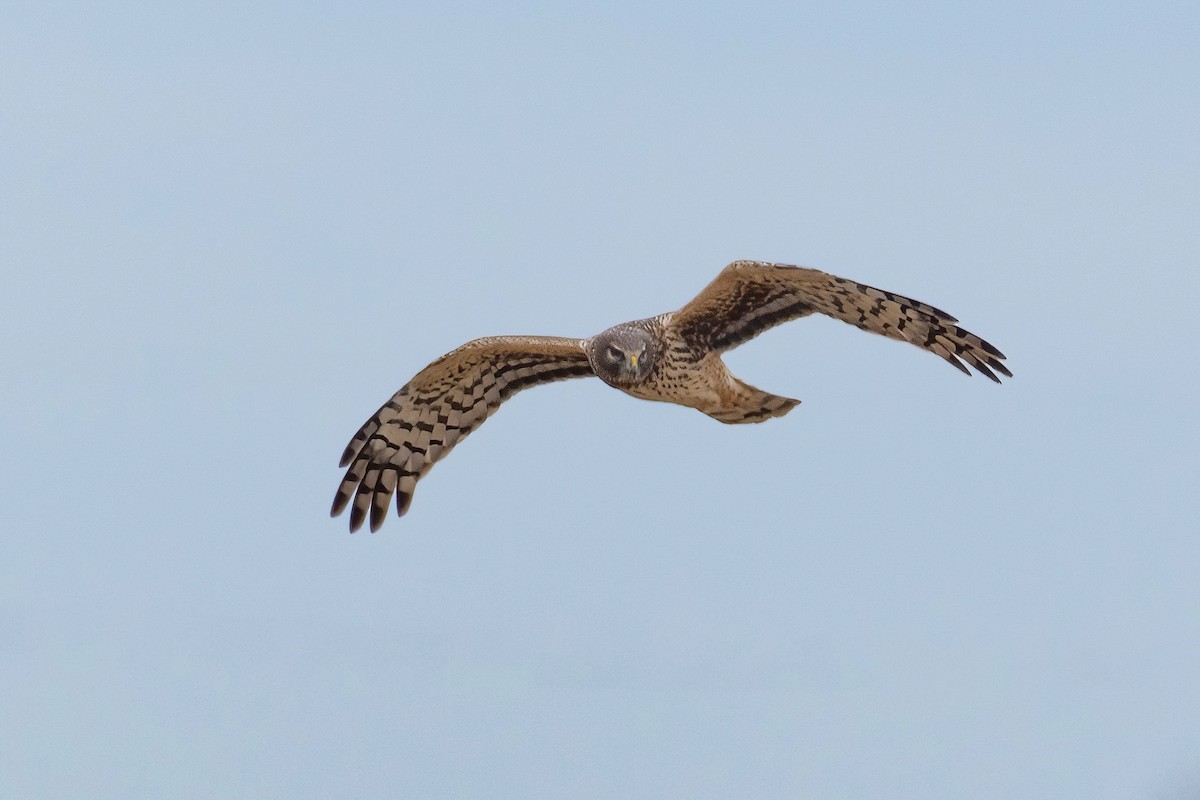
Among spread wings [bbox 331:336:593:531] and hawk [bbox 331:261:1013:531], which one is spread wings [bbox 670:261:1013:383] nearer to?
hawk [bbox 331:261:1013:531]

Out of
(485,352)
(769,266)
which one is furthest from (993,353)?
(485,352)

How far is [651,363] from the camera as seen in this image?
13.1m

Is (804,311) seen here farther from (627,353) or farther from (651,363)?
(627,353)

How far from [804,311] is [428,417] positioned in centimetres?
330

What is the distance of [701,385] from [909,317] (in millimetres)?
1675

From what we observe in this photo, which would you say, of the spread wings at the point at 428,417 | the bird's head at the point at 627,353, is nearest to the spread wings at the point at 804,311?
the bird's head at the point at 627,353

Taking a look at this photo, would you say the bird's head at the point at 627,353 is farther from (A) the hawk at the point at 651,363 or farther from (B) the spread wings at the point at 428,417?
(B) the spread wings at the point at 428,417

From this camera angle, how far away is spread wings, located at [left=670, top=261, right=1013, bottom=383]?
485 inches

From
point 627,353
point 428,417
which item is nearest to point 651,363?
point 627,353

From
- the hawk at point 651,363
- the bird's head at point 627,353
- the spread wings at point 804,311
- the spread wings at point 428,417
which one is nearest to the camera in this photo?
the spread wings at point 804,311

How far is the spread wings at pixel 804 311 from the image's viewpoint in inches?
485

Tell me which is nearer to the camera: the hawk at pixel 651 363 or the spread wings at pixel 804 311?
the spread wings at pixel 804 311

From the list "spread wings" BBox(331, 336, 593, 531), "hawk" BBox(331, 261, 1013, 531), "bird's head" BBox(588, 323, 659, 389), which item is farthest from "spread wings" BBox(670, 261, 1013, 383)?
"spread wings" BBox(331, 336, 593, 531)

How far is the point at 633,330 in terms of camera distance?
13133 mm
